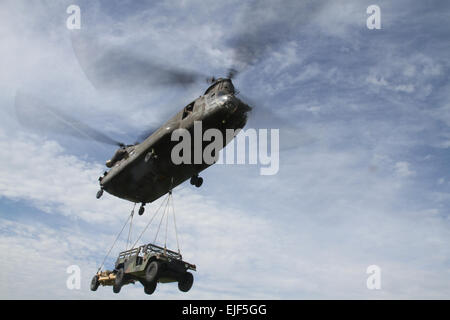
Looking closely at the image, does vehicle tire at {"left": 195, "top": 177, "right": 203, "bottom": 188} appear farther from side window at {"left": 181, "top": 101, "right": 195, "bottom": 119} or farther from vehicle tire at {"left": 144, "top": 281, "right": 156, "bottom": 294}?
vehicle tire at {"left": 144, "top": 281, "right": 156, "bottom": 294}

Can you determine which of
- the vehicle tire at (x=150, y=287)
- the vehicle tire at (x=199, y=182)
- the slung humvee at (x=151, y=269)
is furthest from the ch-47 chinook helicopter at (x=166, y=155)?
the vehicle tire at (x=150, y=287)

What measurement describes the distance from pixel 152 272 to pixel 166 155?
6970 mm

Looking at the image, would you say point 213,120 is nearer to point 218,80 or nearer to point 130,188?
point 218,80

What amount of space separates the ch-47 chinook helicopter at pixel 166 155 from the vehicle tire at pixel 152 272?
228 inches

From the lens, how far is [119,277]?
72.1 feet

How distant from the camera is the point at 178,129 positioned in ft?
68.0

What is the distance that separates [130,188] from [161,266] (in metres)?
7.19

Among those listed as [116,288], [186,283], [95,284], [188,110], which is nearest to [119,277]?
[116,288]

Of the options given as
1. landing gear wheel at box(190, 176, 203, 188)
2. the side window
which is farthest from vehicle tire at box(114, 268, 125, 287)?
the side window

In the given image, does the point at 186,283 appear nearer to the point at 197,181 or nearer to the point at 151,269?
the point at 151,269

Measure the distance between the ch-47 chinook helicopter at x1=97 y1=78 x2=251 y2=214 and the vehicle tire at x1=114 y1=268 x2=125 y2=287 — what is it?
17.6 feet

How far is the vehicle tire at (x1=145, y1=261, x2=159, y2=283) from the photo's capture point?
64.1 feet

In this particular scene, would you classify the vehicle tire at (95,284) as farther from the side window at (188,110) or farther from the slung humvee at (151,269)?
the side window at (188,110)
